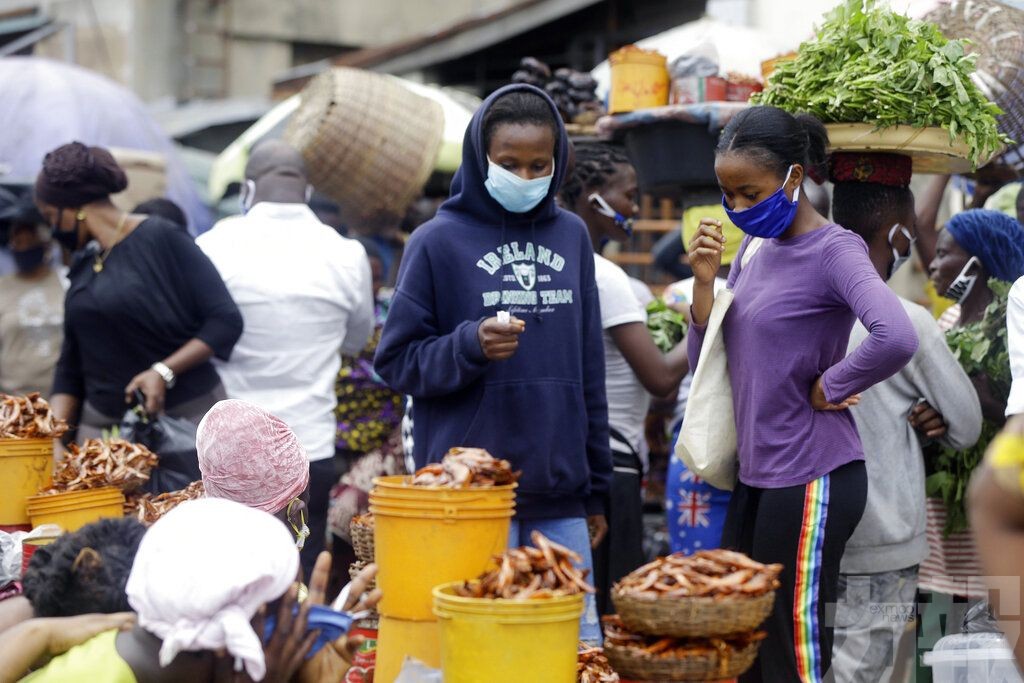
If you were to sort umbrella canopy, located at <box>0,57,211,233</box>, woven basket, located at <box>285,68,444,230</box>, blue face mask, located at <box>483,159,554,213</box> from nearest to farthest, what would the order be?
1. blue face mask, located at <box>483,159,554,213</box>
2. woven basket, located at <box>285,68,444,230</box>
3. umbrella canopy, located at <box>0,57,211,233</box>

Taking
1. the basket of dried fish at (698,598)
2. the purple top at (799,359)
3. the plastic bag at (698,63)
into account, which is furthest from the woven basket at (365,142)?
the basket of dried fish at (698,598)

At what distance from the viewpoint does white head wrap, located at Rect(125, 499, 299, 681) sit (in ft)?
8.93

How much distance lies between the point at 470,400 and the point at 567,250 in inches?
23.4

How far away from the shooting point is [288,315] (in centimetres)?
584

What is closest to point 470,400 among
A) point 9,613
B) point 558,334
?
point 558,334

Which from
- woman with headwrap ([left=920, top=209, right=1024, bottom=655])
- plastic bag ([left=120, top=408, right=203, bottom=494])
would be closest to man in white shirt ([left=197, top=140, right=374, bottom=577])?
plastic bag ([left=120, top=408, right=203, bottom=494])

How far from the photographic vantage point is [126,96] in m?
12.7

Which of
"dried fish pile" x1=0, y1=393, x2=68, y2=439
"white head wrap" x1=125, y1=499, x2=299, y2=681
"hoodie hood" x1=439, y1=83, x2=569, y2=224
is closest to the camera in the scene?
"white head wrap" x1=125, y1=499, x2=299, y2=681

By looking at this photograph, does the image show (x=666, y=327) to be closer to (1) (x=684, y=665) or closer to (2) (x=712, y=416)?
(2) (x=712, y=416)

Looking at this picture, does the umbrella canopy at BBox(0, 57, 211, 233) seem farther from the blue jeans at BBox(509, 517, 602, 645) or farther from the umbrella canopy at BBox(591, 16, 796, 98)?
the blue jeans at BBox(509, 517, 602, 645)

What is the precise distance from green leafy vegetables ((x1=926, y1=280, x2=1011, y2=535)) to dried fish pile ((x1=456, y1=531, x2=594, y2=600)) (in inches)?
89.1

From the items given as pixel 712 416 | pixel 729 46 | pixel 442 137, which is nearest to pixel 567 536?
pixel 712 416

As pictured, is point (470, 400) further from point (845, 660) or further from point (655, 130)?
point (655, 130)

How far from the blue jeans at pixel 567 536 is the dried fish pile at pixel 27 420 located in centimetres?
177
